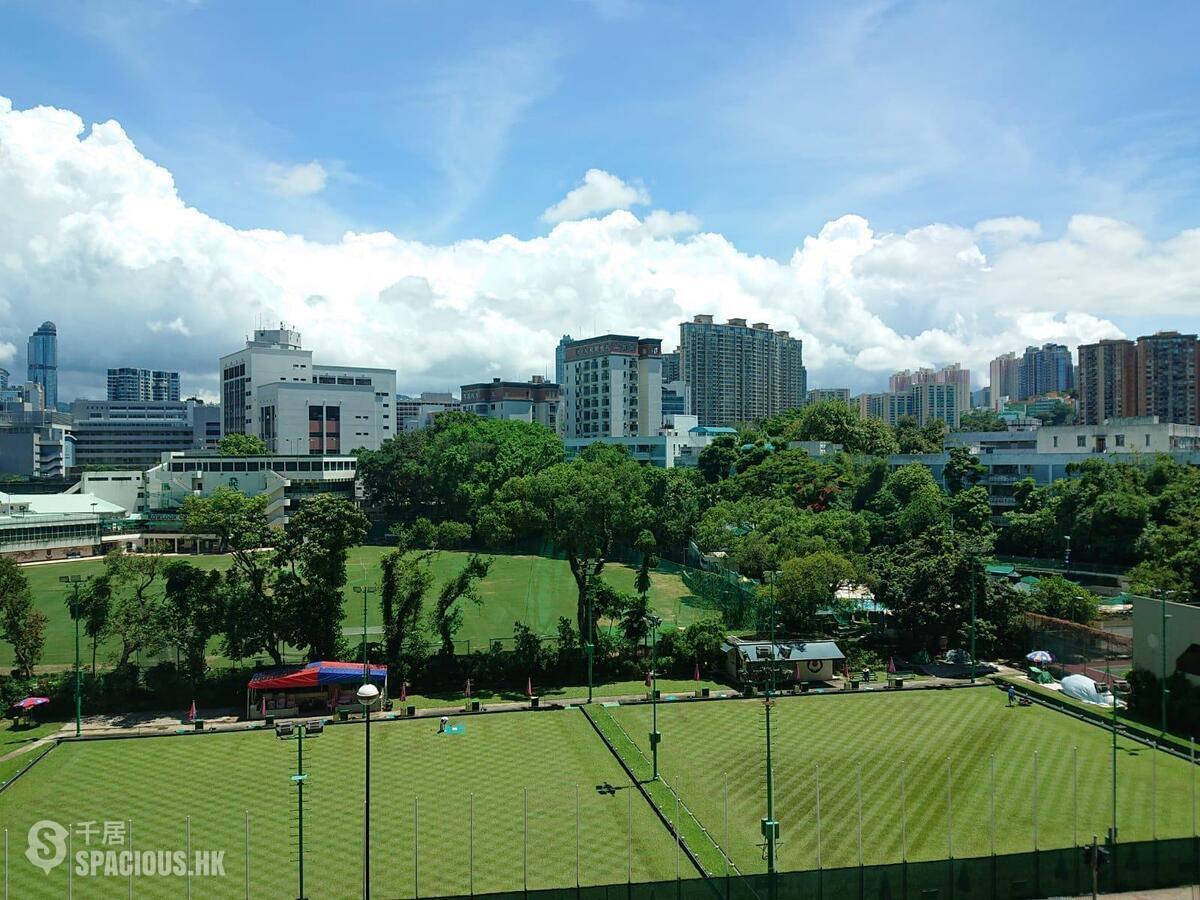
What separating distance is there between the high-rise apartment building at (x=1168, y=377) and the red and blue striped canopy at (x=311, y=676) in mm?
102506

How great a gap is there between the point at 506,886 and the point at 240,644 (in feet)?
59.0

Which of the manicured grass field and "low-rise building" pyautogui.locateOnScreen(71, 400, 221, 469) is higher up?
"low-rise building" pyautogui.locateOnScreen(71, 400, 221, 469)

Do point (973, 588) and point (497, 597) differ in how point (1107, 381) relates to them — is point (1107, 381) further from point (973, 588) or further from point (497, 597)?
point (497, 597)

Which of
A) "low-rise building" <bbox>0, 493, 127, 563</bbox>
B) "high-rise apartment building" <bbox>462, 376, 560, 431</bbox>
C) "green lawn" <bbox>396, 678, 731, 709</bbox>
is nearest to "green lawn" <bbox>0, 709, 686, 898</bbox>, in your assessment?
"green lawn" <bbox>396, 678, 731, 709</bbox>

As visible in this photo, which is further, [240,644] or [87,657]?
[87,657]

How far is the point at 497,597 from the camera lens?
153 feet

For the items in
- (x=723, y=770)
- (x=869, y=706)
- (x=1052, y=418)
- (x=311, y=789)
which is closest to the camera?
(x=311, y=789)

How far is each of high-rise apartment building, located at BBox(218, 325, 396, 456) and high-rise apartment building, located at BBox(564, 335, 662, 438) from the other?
85.3 feet

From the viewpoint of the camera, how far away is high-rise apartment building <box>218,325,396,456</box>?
330ft

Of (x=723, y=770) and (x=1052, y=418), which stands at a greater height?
(x=1052, y=418)

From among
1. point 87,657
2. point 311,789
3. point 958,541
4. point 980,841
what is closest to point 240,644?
point 87,657

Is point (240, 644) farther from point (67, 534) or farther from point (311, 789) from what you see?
point (67, 534)

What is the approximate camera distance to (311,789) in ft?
74.2

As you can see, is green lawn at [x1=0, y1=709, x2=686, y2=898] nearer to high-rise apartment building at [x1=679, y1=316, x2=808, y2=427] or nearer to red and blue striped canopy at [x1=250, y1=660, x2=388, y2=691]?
red and blue striped canopy at [x1=250, y1=660, x2=388, y2=691]
